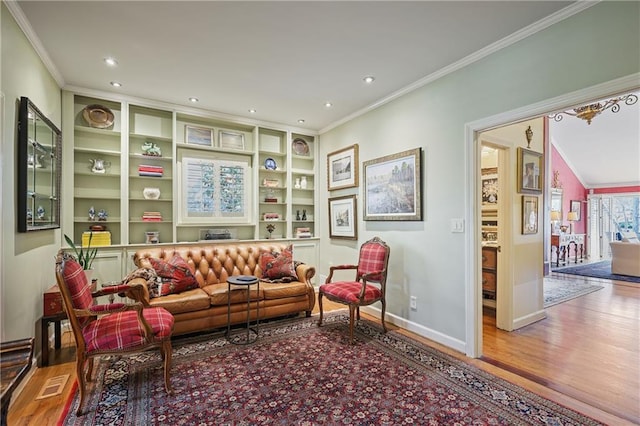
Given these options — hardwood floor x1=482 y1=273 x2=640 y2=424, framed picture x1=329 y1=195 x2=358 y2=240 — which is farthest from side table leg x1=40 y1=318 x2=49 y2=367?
hardwood floor x1=482 y1=273 x2=640 y2=424

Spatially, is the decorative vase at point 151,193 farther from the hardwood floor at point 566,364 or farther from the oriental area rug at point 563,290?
the oriental area rug at point 563,290

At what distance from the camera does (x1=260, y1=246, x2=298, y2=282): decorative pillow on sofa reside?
3982 millimetres

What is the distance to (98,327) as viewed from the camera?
2.27 metres

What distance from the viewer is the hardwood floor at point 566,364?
6.93ft

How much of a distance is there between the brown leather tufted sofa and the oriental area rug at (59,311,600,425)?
321 millimetres

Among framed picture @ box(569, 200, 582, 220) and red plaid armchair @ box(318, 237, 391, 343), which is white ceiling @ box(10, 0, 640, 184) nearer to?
red plaid armchair @ box(318, 237, 391, 343)

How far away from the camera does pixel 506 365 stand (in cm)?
271

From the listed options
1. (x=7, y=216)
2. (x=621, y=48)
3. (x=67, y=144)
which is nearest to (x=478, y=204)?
(x=621, y=48)

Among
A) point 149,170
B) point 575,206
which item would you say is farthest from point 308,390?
point 575,206

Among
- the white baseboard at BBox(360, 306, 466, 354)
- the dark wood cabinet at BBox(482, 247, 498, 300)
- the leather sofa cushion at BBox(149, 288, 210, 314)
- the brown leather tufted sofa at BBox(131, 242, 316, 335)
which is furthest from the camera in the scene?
the dark wood cabinet at BBox(482, 247, 498, 300)

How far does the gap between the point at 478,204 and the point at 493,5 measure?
161 centimetres

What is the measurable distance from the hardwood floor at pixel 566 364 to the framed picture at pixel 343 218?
149 cm

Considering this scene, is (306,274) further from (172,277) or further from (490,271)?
(490,271)

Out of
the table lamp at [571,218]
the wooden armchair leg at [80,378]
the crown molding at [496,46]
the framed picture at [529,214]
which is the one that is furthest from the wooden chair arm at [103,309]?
the table lamp at [571,218]
